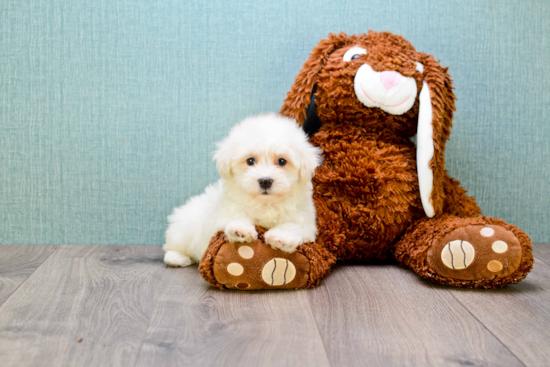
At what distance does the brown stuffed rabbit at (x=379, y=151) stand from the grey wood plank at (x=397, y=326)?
9 cm

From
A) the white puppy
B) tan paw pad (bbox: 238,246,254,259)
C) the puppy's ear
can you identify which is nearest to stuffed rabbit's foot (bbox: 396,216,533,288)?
the white puppy

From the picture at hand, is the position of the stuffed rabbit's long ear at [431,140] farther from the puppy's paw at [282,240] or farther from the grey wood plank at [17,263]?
the grey wood plank at [17,263]

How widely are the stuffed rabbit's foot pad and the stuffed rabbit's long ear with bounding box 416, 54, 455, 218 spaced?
155 millimetres

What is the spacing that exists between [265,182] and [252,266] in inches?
8.5

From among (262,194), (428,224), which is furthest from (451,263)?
(262,194)

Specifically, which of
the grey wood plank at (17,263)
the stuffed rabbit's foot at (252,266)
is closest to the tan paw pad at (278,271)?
the stuffed rabbit's foot at (252,266)

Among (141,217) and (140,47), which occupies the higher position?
(140,47)

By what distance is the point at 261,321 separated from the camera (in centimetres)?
Result: 108

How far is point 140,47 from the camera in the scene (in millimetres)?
1694

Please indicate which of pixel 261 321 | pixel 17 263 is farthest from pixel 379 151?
pixel 17 263

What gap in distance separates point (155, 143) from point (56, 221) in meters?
0.45

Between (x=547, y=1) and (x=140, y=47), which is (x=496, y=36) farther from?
(x=140, y=47)

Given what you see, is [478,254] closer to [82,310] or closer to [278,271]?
[278,271]

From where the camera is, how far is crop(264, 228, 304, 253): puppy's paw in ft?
4.05
